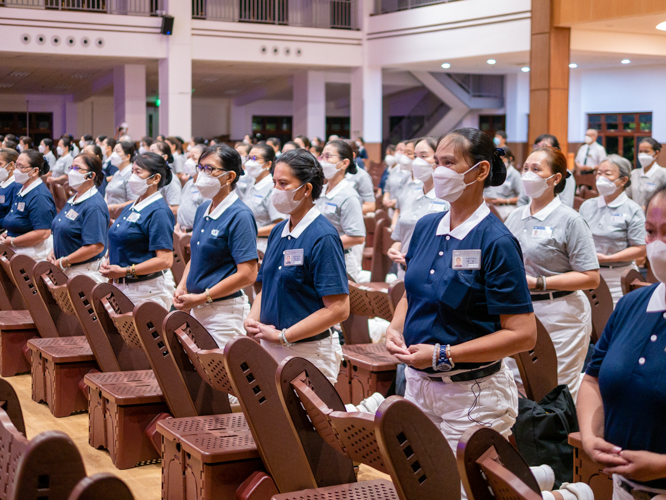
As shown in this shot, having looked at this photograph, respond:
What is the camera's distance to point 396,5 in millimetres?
20188

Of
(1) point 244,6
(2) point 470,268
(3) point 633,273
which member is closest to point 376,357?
(3) point 633,273

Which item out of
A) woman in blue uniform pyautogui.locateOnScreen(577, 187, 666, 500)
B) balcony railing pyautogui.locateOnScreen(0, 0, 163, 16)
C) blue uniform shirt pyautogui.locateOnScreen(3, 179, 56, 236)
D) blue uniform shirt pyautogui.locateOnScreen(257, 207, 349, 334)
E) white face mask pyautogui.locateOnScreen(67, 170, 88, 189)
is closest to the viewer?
woman in blue uniform pyautogui.locateOnScreen(577, 187, 666, 500)

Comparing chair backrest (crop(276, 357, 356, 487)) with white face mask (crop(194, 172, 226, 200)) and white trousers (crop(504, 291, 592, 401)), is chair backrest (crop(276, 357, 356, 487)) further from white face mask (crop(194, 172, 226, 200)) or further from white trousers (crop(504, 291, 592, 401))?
white face mask (crop(194, 172, 226, 200))

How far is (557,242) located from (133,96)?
1734cm

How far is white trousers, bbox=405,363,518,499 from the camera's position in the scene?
2428 mm

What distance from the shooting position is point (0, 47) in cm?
1617

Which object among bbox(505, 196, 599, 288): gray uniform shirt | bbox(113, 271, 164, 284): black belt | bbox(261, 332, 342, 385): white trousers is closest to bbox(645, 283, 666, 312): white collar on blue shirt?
bbox(261, 332, 342, 385): white trousers

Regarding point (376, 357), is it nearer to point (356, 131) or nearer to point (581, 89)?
point (356, 131)

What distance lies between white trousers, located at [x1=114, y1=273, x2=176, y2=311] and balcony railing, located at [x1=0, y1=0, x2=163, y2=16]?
1383cm

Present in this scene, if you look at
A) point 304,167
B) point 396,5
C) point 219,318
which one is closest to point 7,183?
point 219,318

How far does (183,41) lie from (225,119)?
9979mm

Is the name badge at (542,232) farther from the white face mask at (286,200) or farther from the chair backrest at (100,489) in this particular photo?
the chair backrest at (100,489)

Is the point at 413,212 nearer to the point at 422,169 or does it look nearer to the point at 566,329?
the point at 422,169

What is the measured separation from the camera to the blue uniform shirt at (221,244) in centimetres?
382
